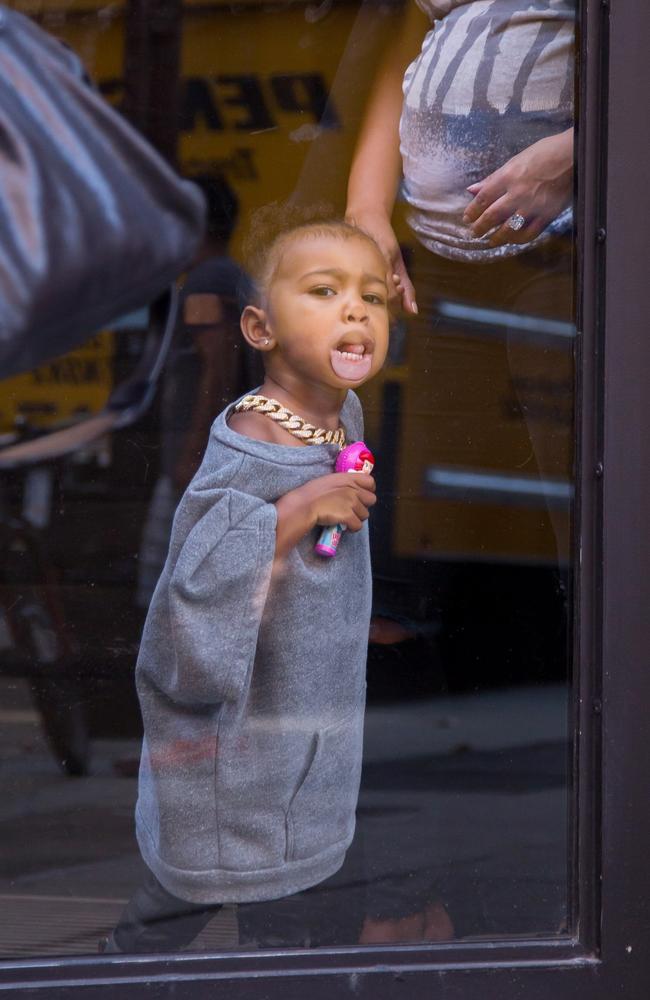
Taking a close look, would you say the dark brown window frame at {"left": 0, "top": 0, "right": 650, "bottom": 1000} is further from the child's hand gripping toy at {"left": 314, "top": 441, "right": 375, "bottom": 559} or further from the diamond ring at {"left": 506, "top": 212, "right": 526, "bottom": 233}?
the child's hand gripping toy at {"left": 314, "top": 441, "right": 375, "bottom": 559}

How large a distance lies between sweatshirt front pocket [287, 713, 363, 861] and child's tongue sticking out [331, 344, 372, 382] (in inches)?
22.1

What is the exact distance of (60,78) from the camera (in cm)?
168

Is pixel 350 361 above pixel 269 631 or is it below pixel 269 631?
above

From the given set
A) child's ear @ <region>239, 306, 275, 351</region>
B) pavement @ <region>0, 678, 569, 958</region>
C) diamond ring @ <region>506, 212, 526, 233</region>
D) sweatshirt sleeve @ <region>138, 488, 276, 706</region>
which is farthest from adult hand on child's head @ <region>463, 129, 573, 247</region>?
pavement @ <region>0, 678, 569, 958</region>

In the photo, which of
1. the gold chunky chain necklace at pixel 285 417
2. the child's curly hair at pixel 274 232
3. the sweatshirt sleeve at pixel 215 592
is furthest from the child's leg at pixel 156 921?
the child's curly hair at pixel 274 232

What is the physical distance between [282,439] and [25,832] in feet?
2.48

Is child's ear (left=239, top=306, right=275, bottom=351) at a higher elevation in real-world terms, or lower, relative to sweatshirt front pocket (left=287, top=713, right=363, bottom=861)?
higher

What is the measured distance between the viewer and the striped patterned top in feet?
6.33

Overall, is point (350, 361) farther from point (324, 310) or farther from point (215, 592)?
point (215, 592)

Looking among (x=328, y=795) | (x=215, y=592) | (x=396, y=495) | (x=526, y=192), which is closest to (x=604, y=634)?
(x=396, y=495)

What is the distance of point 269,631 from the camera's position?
1.90 metres

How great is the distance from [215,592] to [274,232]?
0.59 metres

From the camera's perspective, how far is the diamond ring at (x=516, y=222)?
199 centimetres

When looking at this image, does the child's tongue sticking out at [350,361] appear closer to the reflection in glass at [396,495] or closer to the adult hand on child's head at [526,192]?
the reflection in glass at [396,495]
